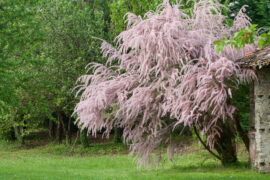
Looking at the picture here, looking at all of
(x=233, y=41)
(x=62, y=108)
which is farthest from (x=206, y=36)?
(x=62, y=108)

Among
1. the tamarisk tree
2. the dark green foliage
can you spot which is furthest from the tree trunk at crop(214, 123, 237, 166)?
the dark green foliage

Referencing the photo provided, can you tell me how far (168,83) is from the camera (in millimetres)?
12086

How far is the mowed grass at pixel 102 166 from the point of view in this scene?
1206cm

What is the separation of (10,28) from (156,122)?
6607 mm

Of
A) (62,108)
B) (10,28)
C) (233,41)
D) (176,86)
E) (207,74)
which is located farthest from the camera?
(62,108)

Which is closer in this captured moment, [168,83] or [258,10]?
[168,83]

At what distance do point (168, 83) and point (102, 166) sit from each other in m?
7.02

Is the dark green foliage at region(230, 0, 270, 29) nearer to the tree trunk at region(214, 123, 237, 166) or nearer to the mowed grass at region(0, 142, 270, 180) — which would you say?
the mowed grass at region(0, 142, 270, 180)

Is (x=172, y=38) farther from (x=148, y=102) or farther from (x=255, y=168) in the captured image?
(x=255, y=168)

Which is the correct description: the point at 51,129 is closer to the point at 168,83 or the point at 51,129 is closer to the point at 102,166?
the point at 102,166

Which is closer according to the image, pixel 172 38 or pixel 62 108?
pixel 172 38

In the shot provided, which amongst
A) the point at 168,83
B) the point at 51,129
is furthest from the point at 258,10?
the point at 51,129

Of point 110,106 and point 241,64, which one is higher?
point 241,64

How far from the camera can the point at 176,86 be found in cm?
1190
